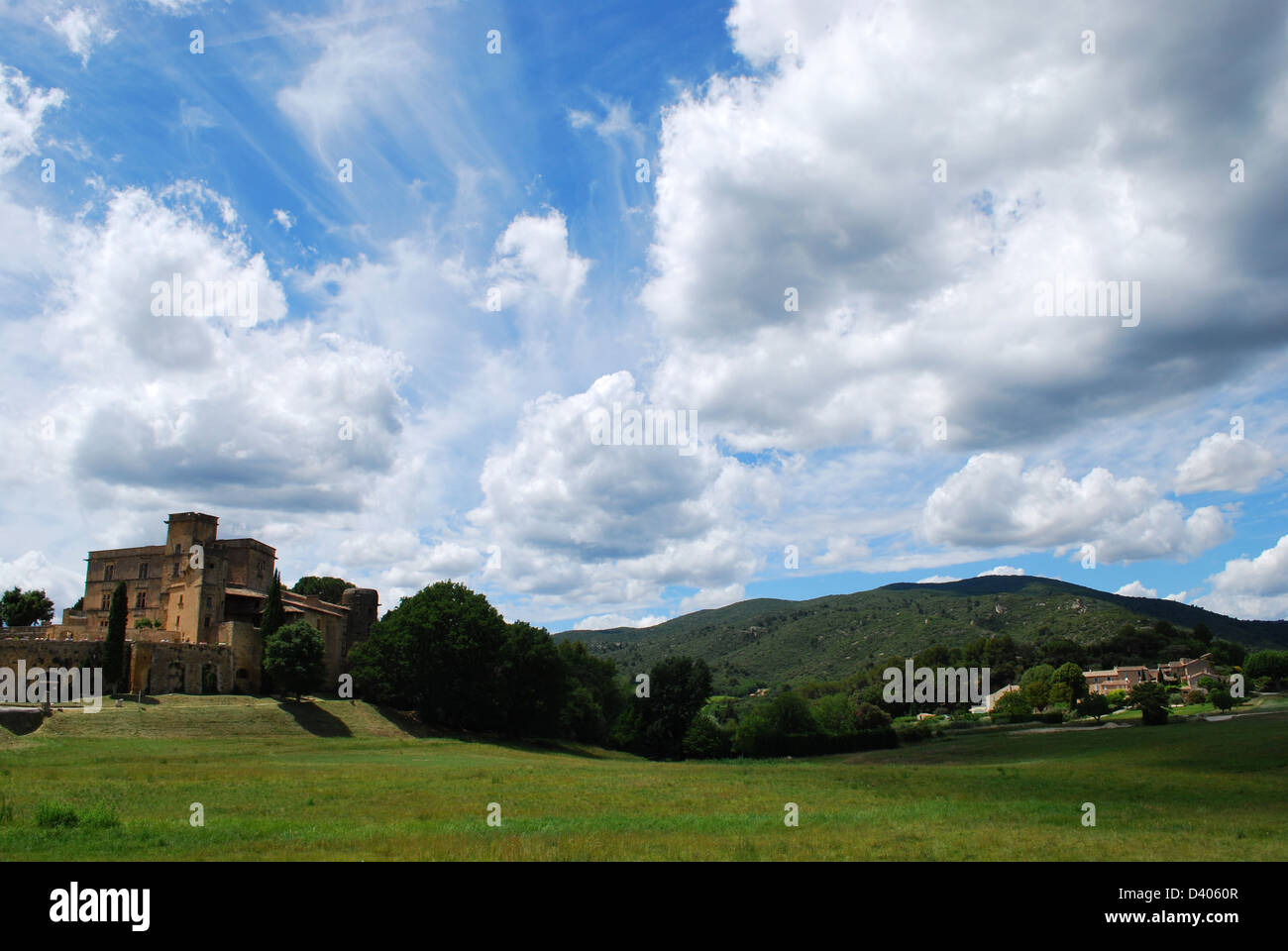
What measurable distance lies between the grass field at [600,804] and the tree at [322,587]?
72935mm

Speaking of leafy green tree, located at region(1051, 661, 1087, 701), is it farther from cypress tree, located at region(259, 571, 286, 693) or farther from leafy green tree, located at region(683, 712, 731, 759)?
cypress tree, located at region(259, 571, 286, 693)

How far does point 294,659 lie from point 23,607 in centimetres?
4815

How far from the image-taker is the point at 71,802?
860 inches

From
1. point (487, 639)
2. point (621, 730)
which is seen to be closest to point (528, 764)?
point (487, 639)

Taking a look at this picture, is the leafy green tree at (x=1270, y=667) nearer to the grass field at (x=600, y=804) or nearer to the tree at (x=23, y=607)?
the grass field at (x=600, y=804)

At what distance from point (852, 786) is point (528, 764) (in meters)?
20.1

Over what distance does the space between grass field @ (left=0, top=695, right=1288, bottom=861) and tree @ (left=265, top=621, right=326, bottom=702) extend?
60.9 feet

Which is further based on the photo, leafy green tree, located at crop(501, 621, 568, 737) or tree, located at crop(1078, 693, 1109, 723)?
tree, located at crop(1078, 693, 1109, 723)

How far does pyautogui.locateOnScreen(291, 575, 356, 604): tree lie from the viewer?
12423 cm

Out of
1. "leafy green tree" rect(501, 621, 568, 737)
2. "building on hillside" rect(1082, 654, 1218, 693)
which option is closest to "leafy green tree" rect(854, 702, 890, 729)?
"leafy green tree" rect(501, 621, 568, 737)

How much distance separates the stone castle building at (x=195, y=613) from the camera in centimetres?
7062

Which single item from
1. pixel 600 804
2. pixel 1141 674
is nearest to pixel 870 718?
pixel 1141 674

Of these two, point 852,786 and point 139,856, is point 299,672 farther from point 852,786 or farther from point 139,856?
point 139,856
